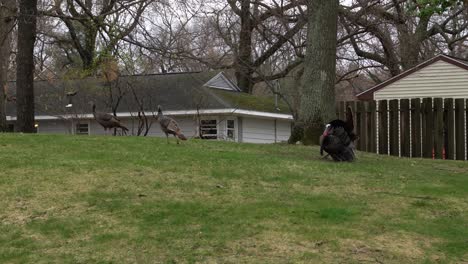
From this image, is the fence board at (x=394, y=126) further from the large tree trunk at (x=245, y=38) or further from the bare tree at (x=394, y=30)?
the large tree trunk at (x=245, y=38)

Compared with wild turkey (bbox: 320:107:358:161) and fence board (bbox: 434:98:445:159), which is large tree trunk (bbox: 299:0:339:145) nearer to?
wild turkey (bbox: 320:107:358:161)

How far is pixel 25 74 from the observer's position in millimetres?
17703

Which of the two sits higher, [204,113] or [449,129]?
[204,113]

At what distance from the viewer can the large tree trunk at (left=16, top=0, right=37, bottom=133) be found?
17641 millimetres

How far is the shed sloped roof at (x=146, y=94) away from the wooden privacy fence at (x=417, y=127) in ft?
32.1

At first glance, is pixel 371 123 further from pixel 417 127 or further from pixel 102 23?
pixel 102 23

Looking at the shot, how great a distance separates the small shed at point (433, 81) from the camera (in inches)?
719

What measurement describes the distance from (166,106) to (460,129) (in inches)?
545

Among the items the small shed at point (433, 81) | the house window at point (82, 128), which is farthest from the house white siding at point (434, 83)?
the house window at point (82, 128)

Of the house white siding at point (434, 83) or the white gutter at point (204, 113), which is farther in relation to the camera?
the white gutter at point (204, 113)

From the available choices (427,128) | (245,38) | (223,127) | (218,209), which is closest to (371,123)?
(427,128)

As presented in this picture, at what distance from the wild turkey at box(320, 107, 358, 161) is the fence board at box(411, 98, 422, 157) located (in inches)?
172

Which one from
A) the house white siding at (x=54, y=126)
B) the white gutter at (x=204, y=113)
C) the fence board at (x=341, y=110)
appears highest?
the white gutter at (x=204, y=113)

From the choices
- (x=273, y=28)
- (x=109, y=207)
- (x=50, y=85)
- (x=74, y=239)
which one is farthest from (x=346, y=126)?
(x=50, y=85)
